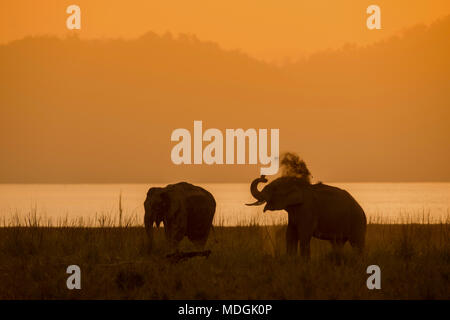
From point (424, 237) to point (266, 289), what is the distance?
865 centimetres

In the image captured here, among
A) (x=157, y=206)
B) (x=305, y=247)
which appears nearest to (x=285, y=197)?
(x=305, y=247)

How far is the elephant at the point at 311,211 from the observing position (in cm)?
1659

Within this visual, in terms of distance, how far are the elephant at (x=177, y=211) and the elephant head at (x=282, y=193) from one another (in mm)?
2145

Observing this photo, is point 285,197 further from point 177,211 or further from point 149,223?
point 149,223

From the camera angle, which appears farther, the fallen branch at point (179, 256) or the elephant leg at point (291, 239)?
the elephant leg at point (291, 239)

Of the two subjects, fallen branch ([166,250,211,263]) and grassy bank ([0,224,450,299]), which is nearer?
grassy bank ([0,224,450,299])

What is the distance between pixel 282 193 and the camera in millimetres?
16750

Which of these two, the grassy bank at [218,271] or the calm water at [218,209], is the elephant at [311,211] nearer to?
the grassy bank at [218,271]

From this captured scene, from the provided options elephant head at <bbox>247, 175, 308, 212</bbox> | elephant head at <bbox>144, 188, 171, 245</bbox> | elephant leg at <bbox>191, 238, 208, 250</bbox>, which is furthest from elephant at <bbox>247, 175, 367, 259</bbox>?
elephant leg at <bbox>191, 238, 208, 250</bbox>

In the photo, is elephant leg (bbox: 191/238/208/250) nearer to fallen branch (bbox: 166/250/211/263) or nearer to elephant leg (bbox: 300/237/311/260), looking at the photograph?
fallen branch (bbox: 166/250/211/263)

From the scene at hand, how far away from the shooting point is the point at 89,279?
47.6ft

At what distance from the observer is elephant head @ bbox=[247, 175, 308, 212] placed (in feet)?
54.5

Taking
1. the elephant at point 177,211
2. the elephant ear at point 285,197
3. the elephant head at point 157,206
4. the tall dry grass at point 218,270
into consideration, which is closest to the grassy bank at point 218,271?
the tall dry grass at point 218,270
